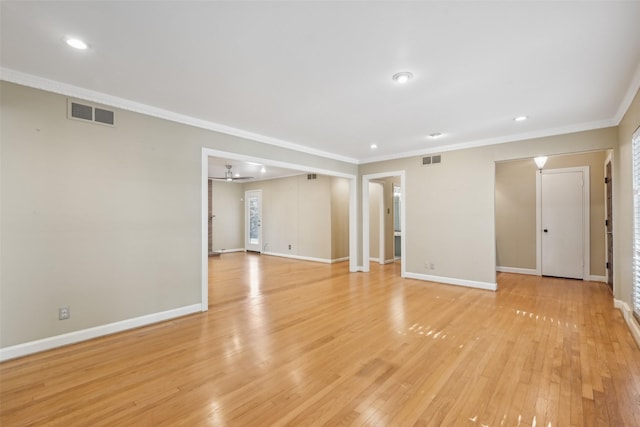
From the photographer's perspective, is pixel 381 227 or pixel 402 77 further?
pixel 381 227

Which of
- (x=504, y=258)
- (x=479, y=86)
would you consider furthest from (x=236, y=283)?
Result: (x=504, y=258)

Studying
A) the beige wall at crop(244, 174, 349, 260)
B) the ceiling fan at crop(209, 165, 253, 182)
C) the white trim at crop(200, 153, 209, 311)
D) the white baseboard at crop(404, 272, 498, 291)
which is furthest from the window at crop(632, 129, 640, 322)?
the ceiling fan at crop(209, 165, 253, 182)

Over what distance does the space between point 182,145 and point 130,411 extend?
297 centimetres

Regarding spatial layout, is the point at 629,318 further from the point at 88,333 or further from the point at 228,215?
the point at 228,215

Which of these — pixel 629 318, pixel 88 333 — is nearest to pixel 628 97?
pixel 629 318

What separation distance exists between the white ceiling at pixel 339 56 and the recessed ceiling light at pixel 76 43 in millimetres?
47

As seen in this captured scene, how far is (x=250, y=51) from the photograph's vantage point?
90.3 inches

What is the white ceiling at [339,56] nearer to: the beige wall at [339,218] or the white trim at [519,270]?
the white trim at [519,270]

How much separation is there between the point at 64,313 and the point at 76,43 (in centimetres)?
254

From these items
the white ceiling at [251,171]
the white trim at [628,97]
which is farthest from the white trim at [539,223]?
the white ceiling at [251,171]

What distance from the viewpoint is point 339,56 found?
2.37 m

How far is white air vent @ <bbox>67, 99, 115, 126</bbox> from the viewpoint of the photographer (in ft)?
9.77

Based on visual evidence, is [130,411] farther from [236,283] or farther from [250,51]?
[236,283]

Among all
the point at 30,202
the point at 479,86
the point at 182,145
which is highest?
the point at 479,86
